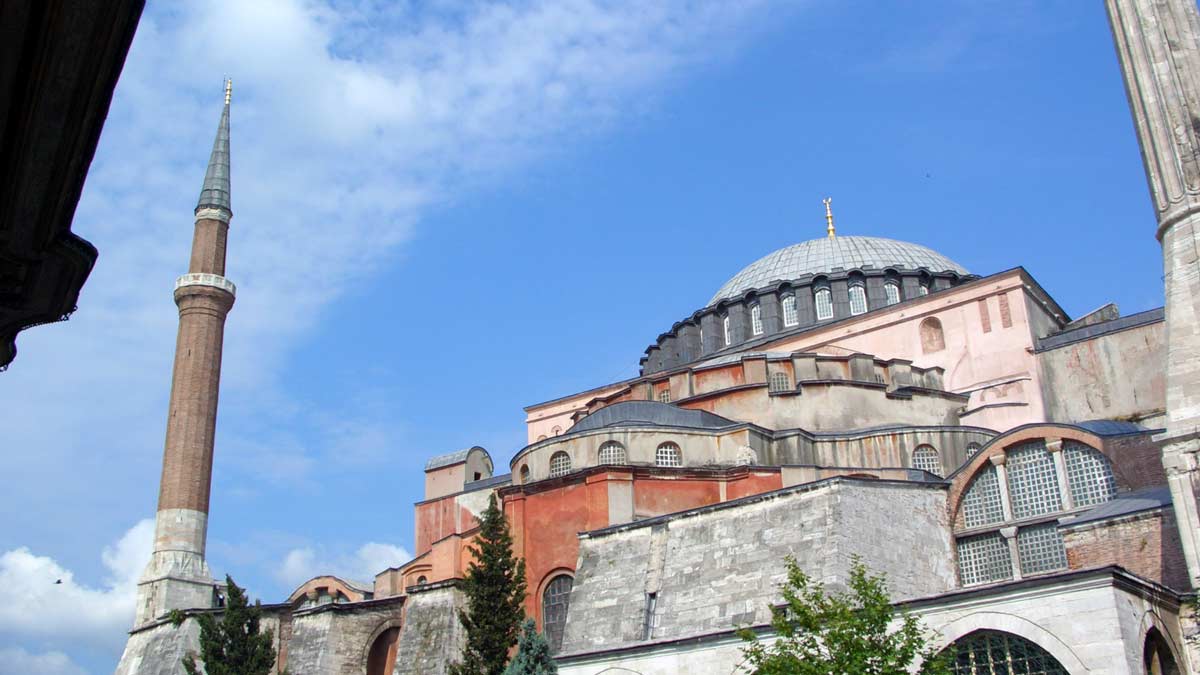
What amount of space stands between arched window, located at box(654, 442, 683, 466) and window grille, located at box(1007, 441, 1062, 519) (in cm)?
579

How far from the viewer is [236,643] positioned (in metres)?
21.1

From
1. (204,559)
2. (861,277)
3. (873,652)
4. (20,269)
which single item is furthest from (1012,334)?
(20,269)

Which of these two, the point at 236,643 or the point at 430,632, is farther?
the point at 236,643

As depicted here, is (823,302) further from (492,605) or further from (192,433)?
→ (192,433)

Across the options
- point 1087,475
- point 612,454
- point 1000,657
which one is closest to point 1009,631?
point 1000,657

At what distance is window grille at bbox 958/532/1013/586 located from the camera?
17.7 metres

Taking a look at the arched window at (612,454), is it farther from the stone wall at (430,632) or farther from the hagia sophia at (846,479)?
the stone wall at (430,632)

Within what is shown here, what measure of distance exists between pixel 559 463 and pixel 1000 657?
9.84 metres

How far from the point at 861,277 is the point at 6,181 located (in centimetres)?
2773

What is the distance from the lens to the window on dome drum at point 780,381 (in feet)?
79.0

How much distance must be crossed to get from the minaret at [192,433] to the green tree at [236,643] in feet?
18.3

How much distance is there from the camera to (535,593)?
66.9 feet

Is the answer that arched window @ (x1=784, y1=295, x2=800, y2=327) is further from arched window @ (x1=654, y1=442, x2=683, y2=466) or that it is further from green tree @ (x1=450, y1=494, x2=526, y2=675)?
green tree @ (x1=450, y1=494, x2=526, y2=675)

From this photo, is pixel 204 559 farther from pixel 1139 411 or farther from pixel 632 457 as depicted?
pixel 1139 411
